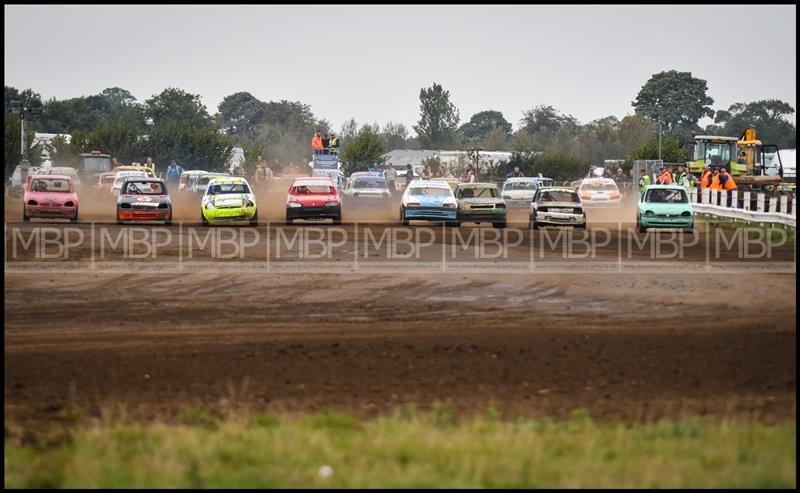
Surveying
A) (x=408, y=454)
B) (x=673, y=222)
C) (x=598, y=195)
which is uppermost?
(x=598, y=195)

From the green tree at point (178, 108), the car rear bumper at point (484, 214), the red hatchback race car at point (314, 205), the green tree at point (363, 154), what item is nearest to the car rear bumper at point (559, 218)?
the car rear bumper at point (484, 214)

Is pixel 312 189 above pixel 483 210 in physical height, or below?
above

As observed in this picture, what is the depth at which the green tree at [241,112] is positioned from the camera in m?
174

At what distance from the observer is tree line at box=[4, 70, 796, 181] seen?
8619 centimetres

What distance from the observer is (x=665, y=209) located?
1357 inches

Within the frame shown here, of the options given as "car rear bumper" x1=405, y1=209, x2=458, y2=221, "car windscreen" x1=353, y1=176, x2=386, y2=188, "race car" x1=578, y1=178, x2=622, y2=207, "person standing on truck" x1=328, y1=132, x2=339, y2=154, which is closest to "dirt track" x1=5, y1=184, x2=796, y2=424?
"car rear bumper" x1=405, y1=209, x2=458, y2=221

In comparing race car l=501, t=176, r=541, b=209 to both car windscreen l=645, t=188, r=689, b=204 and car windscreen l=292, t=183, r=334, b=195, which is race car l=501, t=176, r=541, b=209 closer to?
car windscreen l=645, t=188, r=689, b=204

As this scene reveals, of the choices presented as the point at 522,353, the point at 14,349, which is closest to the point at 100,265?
the point at 14,349

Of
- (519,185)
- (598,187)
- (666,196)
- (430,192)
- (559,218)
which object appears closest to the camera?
(559,218)

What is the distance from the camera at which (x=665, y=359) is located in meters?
14.5

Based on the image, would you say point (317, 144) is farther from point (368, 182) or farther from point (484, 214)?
point (484, 214)

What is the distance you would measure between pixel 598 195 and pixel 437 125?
84.0m

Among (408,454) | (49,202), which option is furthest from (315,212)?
(408,454)

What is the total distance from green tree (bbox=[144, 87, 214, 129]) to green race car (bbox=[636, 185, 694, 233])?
3604 inches
